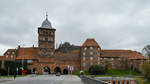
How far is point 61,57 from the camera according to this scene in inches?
3182

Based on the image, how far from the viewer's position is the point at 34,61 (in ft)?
259

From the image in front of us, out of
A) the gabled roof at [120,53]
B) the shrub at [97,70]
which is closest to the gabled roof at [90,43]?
the gabled roof at [120,53]

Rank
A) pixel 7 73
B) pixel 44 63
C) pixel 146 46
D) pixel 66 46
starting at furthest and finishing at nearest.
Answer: pixel 66 46
pixel 44 63
pixel 146 46
pixel 7 73

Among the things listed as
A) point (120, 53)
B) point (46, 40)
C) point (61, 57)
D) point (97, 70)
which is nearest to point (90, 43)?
point (61, 57)

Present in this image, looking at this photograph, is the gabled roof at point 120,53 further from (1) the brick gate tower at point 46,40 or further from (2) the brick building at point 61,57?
(1) the brick gate tower at point 46,40

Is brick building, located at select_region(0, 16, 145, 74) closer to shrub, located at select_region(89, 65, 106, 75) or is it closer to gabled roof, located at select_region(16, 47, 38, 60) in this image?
gabled roof, located at select_region(16, 47, 38, 60)

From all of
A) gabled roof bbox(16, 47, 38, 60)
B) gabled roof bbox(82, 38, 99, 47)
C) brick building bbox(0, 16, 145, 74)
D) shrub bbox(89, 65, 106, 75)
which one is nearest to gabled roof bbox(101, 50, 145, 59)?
brick building bbox(0, 16, 145, 74)

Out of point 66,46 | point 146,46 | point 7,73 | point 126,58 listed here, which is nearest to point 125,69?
point 126,58

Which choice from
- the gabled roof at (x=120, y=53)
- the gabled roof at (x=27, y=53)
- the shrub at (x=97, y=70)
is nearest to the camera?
the shrub at (x=97, y=70)

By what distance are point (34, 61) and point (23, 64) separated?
552 centimetres

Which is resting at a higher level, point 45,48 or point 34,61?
point 45,48

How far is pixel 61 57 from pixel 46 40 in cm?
879

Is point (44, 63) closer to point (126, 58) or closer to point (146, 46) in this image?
point (126, 58)

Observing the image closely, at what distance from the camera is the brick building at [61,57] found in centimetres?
7850
